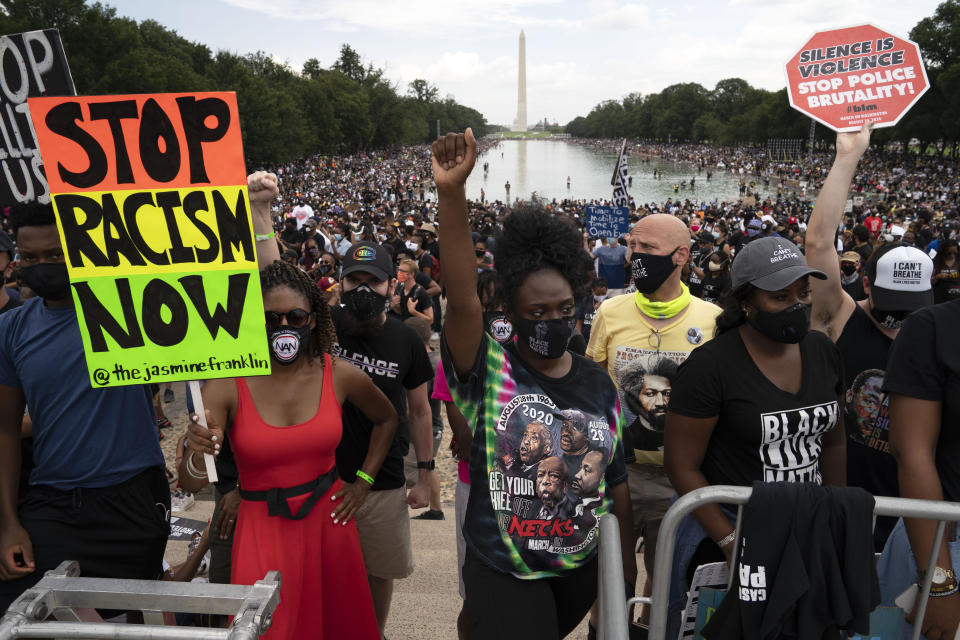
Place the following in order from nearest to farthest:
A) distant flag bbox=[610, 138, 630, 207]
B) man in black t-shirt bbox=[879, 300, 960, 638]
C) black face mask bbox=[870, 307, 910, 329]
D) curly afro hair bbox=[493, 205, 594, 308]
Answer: man in black t-shirt bbox=[879, 300, 960, 638] → curly afro hair bbox=[493, 205, 594, 308] → black face mask bbox=[870, 307, 910, 329] → distant flag bbox=[610, 138, 630, 207]

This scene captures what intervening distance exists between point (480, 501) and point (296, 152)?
62282 mm

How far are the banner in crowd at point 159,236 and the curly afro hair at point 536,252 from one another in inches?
36.1

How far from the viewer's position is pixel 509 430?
235 centimetres

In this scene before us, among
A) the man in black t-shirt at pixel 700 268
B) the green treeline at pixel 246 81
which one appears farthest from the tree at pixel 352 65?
the man in black t-shirt at pixel 700 268

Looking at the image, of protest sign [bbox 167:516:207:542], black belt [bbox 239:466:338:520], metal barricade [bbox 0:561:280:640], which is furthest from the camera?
protest sign [bbox 167:516:207:542]

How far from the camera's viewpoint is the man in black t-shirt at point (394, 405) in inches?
133

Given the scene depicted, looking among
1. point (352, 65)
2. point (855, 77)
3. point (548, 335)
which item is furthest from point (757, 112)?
point (548, 335)

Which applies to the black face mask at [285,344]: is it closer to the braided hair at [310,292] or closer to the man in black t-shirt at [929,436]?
the braided hair at [310,292]

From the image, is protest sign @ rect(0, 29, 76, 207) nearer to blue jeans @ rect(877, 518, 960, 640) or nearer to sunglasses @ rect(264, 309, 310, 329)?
sunglasses @ rect(264, 309, 310, 329)

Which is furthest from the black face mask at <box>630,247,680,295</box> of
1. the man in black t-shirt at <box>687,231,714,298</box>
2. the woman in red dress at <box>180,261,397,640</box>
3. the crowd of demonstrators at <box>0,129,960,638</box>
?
the man in black t-shirt at <box>687,231,714,298</box>

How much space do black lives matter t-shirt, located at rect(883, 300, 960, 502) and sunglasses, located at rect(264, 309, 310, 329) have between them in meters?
2.29

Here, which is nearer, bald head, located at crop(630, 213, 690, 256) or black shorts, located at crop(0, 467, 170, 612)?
black shorts, located at crop(0, 467, 170, 612)

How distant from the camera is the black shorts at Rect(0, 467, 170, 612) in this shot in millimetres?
2596

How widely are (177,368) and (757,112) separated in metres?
101
